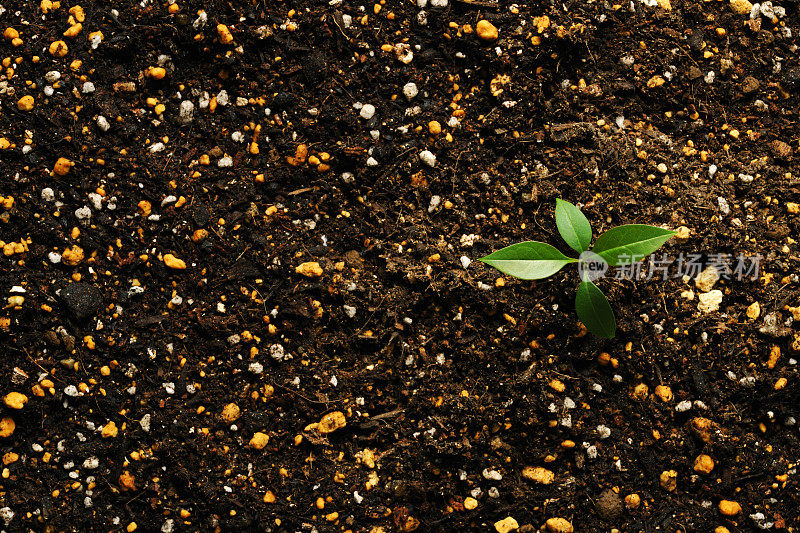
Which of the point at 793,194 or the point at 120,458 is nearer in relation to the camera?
the point at 120,458

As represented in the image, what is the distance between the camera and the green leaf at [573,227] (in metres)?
1.05

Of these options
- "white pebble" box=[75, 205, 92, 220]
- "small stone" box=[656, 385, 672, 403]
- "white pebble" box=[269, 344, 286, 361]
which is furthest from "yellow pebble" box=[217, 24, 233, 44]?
"small stone" box=[656, 385, 672, 403]

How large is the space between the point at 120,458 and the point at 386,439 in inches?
19.7

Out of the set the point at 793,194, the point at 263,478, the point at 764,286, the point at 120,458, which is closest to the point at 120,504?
the point at 120,458

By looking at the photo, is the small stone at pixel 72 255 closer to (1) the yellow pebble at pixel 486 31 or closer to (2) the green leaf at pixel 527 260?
(2) the green leaf at pixel 527 260

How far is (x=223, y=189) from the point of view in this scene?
1160mm

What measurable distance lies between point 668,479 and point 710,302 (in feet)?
1.17

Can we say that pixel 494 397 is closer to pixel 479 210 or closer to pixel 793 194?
pixel 479 210

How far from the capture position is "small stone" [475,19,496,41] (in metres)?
1.18

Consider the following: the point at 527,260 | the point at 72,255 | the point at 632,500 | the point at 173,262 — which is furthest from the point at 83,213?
the point at 632,500

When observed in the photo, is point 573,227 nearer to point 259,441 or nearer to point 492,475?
point 492,475

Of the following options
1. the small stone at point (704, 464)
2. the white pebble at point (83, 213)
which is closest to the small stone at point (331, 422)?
the white pebble at point (83, 213)

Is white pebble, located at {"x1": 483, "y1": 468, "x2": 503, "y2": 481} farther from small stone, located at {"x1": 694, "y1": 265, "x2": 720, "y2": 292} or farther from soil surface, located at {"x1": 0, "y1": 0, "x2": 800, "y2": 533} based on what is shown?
small stone, located at {"x1": 694, "y1": 265, "x2": 720, "y2": 292}

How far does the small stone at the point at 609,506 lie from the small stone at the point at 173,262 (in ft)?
3.02
